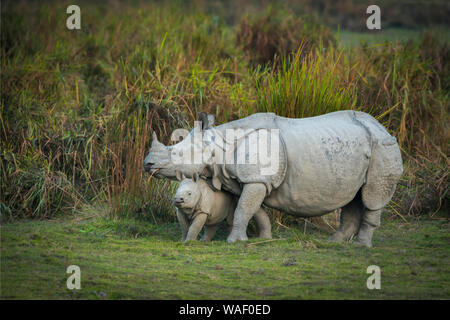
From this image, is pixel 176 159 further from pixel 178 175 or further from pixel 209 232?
pixel 209 232

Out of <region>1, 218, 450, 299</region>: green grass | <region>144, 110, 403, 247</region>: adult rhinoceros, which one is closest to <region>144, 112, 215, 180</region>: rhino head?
<region>144, 110, 403, 247</region>: adult rhinoceros

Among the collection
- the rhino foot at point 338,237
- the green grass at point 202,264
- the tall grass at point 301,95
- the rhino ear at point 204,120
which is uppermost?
the tall grass at point 301,95

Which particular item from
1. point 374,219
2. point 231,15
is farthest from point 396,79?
point 231,15

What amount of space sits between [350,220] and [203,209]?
1.45 meters

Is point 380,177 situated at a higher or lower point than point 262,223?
higher

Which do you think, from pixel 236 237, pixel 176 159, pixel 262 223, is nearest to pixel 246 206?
pixel 236 237

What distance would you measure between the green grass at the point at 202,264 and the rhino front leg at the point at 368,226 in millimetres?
201

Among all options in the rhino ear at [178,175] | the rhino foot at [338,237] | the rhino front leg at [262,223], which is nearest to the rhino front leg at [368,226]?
the rhino foot at [338,237]

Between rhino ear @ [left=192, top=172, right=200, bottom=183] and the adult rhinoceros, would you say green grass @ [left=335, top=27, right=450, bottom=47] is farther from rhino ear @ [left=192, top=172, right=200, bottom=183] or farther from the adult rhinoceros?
rhino ear @ [left=192, top=172, right=200, bottom=183]

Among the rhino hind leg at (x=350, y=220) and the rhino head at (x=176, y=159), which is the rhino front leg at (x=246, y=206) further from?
the rhino hind leg at (x=350, y=220)

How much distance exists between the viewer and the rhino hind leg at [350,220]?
6527mm

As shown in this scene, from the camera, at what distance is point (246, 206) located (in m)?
6.07

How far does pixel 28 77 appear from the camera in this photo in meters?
9.33

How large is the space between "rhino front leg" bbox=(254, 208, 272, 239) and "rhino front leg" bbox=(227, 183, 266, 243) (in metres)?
0.27
